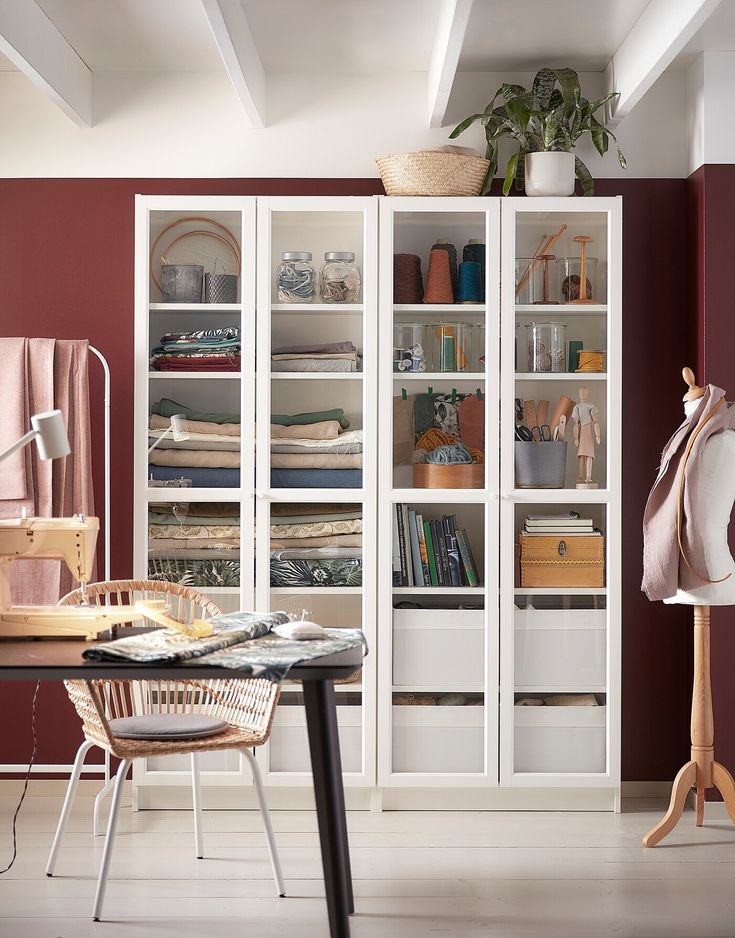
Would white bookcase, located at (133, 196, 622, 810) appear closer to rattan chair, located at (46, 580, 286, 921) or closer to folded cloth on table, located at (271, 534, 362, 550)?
folded cloth on table, located at (271, 534, 362, 550)

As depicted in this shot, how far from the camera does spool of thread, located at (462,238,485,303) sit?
3590mm

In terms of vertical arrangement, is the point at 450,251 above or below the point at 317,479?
above

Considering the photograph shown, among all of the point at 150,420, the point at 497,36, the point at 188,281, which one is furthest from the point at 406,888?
the point at 497,36

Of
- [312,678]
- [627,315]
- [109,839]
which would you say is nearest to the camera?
[312,678]

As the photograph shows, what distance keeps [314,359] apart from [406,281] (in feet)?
1.48

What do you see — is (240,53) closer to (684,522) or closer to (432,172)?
(432,172)

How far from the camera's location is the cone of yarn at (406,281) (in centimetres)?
359

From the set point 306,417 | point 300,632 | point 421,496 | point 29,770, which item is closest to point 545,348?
point 421,496

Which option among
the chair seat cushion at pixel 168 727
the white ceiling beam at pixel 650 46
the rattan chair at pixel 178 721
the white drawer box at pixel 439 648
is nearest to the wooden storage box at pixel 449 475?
the white drawer box at pixel 439 648

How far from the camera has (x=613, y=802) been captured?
12.0ft

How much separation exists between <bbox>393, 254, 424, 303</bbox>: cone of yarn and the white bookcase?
32 millimetres

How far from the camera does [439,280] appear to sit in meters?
3.61

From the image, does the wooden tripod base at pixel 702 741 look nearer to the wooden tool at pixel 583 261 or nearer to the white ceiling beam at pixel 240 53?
the wooden tool at pixel 583 261

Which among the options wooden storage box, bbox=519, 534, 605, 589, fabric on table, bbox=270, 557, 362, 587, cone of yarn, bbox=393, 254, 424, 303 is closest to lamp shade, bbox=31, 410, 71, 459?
fabric on table, bbox=270, 557, 362, 587
